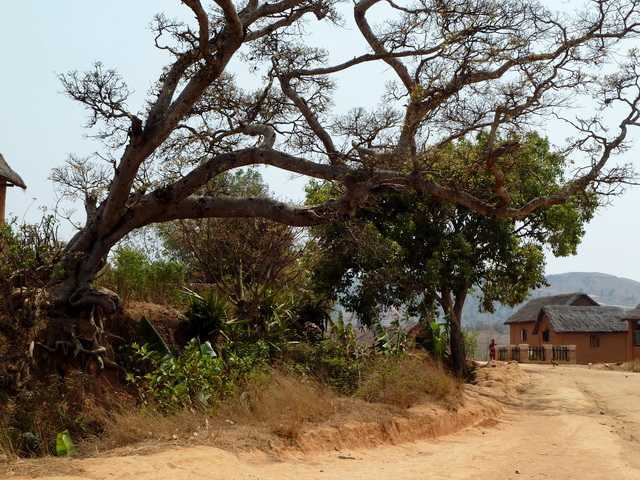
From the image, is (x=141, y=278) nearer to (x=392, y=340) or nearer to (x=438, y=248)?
(x=392, y=340)

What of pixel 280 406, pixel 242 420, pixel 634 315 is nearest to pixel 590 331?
pixel 634 315

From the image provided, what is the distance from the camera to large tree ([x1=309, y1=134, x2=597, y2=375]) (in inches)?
708

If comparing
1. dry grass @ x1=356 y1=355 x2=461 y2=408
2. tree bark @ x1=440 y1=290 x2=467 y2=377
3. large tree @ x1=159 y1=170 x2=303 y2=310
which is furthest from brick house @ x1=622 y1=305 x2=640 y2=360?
large tree @ x1=159 y1=170 x2=303 y2=310

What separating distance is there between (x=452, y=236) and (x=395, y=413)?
26.2 feet

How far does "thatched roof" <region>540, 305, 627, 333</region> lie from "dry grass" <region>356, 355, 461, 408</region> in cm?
2758

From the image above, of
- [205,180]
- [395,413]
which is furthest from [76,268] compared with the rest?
[395,413]

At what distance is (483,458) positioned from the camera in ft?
32.2

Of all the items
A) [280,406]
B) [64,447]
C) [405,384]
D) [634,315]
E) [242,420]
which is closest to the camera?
[64,447]

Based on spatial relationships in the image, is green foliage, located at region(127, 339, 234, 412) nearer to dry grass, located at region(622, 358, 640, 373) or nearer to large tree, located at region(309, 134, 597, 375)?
large tree, located at region(309, 134, 597, 375)

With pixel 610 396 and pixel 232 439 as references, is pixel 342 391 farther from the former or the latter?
pixel 610 396

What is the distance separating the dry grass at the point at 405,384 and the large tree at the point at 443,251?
394cm

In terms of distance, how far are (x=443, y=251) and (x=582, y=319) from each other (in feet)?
83.7

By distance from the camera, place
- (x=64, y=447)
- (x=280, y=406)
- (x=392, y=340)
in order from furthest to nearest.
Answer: (x=392, y=340) → (x=280, y=406) → (x=64, y=447)

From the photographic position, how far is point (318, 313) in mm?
16734
